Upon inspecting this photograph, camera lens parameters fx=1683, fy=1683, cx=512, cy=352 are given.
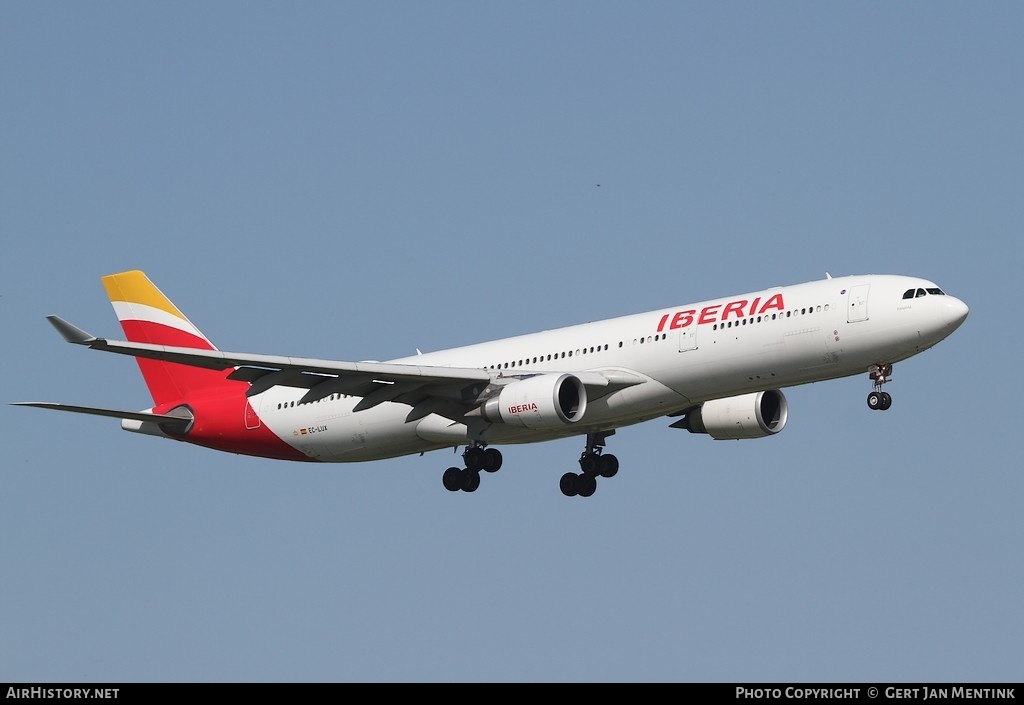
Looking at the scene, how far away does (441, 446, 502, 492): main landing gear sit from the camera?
4903 cm

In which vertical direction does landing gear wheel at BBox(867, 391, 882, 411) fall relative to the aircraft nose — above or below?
below

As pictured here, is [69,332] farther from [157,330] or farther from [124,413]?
[157,330]

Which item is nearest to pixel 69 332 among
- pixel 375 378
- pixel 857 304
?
pixel 375 378

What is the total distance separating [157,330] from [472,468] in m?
13.2

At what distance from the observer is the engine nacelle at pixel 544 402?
4450cm

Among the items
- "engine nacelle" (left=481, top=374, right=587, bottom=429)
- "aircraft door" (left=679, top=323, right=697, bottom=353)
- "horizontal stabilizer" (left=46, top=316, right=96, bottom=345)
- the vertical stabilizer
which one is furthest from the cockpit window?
the vertical stabilizer

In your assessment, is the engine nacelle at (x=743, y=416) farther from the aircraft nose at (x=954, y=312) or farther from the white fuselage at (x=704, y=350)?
the aircraft nose at (x=954, y=312)

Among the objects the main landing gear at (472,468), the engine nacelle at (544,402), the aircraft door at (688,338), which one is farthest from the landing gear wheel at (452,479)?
the aircraft door at (688,338)

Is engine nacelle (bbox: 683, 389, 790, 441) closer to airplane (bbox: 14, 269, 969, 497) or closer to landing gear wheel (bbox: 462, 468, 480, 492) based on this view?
airplane (bbox: 14, 269, 969, 497)

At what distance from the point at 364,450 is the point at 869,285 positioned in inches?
626

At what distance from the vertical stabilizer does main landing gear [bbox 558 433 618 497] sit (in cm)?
1207

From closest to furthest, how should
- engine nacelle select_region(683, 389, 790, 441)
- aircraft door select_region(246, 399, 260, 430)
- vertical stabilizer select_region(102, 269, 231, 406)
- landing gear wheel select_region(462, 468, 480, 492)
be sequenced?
engine nacelle select_region(683, 389, 790, 441)
landing gear wheel select_region(462, 468, 480, 492)
aircraft door select_region(246, 399, 260, 430)
vertical stabilizer select_region(102, 269, 231, 406)

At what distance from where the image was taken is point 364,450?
50.0 metres

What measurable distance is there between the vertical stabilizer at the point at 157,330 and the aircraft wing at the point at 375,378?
798 centimetres
